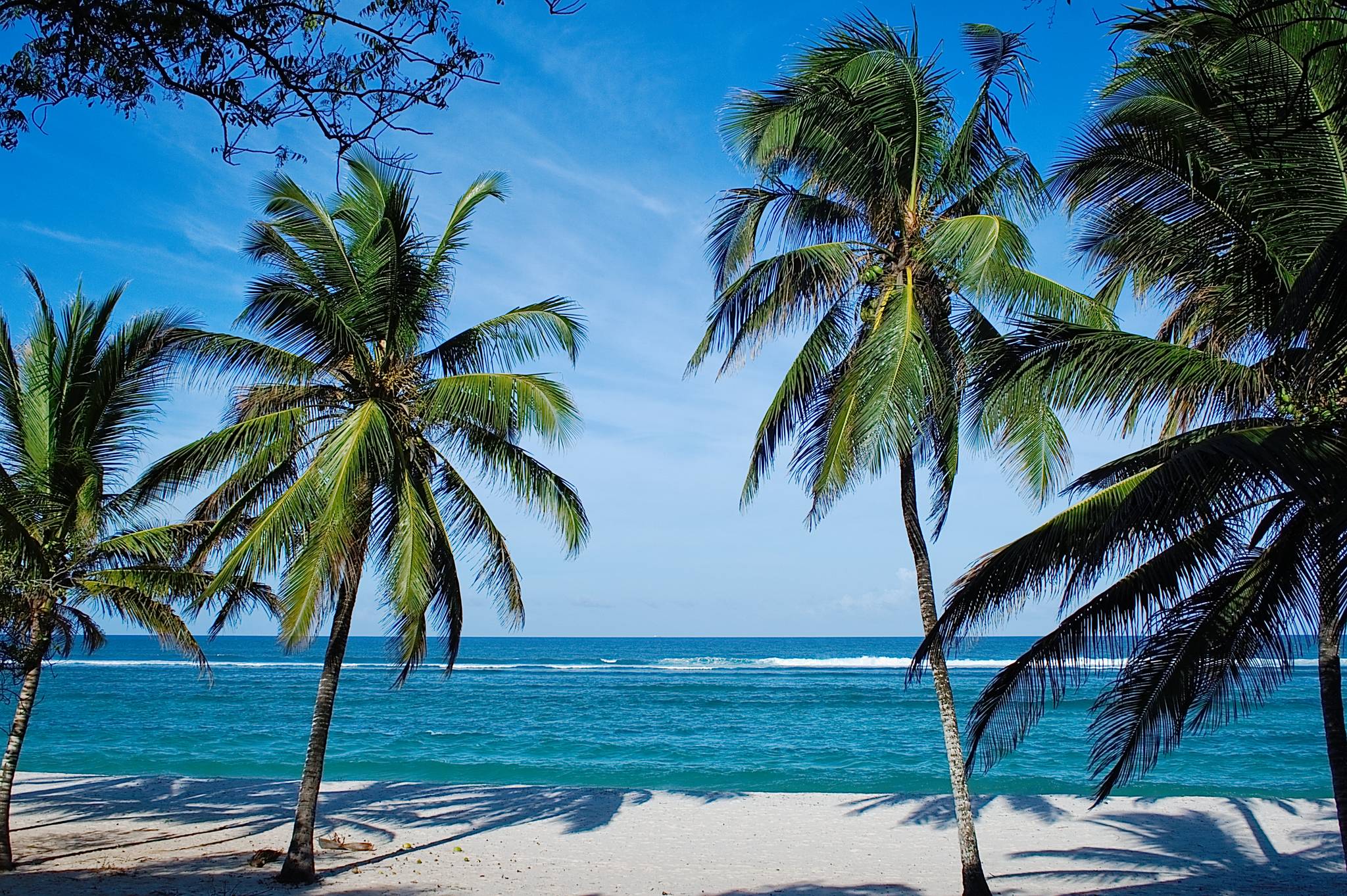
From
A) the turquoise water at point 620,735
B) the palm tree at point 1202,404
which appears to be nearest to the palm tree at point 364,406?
the palm tree at point 1202,404

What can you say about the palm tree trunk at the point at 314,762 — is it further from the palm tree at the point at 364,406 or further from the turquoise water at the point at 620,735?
the turquoise water at the point at 620,735

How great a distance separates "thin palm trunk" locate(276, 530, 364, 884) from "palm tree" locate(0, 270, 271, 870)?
984 millimetres

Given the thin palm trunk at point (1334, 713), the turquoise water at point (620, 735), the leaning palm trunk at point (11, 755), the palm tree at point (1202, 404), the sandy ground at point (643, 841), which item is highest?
the palm tree at point (1202, 404)

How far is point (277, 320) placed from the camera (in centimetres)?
872

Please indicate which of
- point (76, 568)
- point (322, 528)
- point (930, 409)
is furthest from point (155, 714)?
point (930, 409)

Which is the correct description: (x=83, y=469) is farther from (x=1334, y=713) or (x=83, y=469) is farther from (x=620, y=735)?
(x=620, y=735)

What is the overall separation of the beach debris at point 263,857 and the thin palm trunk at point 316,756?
0.80m

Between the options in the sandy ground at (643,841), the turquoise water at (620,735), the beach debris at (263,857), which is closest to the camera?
the sandy ground at (643,841)

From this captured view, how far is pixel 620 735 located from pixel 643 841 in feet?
48.0

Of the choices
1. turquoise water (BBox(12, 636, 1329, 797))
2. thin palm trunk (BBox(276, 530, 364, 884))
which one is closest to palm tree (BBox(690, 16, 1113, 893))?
thin palm trunk (BBox(276, 530, 364, 884))

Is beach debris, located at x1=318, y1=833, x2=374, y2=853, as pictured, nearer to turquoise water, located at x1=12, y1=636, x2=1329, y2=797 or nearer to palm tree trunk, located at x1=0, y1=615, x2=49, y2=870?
palm tree trunk, located at x1=0, y1=615, x2=49, y2=870

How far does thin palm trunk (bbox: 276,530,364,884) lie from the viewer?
8.29 meters

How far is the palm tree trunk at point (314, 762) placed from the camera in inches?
326

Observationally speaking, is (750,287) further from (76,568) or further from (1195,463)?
(76,568)
